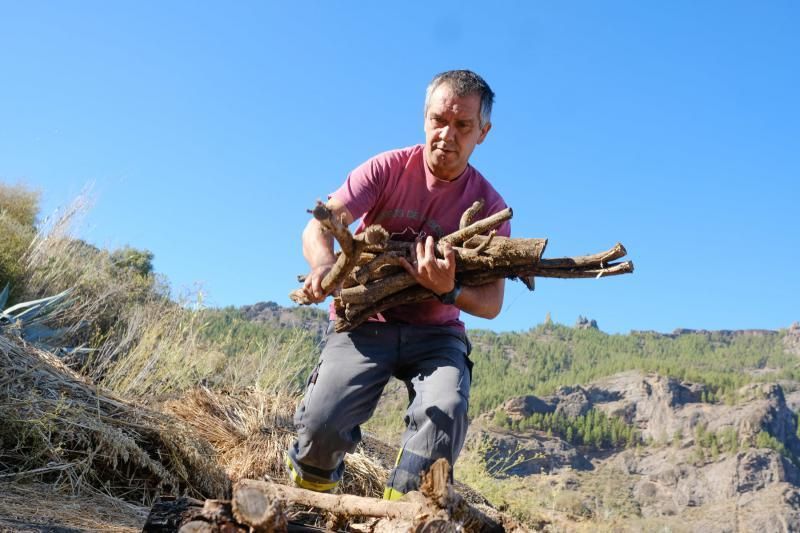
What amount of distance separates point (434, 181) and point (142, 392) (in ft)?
13.6

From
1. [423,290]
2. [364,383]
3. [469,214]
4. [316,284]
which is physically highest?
[469,214]

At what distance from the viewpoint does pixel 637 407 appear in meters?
74.3

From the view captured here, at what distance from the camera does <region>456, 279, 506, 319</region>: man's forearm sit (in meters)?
3.01

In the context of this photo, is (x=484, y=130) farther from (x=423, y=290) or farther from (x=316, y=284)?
(x=316, y=284)

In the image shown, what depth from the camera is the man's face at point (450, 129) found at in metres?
3.15

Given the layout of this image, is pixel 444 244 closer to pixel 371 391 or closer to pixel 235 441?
pixel 371 391

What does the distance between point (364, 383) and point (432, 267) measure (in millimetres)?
646

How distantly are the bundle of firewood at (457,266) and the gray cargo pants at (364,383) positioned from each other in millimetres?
137

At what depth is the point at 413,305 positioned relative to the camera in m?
3.24

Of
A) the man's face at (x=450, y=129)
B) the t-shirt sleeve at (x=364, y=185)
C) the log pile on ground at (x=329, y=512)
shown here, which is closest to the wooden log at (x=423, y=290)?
the t-shirt sleeve at (x=364, y=185)

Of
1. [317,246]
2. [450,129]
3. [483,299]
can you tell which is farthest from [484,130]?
[317,246]

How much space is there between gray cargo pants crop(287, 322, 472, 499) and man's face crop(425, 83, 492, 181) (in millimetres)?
775

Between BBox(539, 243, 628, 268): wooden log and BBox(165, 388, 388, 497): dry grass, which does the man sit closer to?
BBox(539, 243, 628, 268): wooden log

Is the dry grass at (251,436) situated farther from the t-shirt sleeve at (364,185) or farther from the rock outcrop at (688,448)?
the rock outcrop at (688,448)
